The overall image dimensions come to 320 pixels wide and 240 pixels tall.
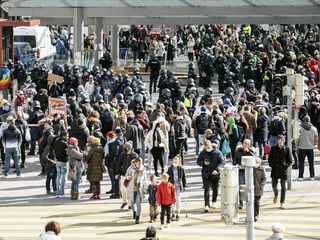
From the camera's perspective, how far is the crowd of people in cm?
2584

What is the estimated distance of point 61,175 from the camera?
90.7 ft

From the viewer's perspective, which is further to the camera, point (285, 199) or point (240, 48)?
point (240, 48)

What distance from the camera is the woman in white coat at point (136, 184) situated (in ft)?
81.6

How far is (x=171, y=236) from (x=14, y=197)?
211 inches

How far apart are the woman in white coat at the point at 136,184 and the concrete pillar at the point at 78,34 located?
65.4ft

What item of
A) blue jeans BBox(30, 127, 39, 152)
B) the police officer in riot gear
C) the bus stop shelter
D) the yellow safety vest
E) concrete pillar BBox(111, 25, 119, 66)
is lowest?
blue jeans BBox(30, 127, 39, 152)

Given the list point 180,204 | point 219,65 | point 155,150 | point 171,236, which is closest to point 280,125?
point 155,150

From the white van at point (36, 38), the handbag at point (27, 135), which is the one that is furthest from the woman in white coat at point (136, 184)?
the white van at point (36, 38)

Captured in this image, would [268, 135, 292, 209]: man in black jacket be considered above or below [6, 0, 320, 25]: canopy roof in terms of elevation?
below

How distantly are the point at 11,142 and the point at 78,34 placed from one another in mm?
16913

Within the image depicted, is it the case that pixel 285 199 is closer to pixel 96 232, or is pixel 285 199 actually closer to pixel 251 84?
pixel 96 232

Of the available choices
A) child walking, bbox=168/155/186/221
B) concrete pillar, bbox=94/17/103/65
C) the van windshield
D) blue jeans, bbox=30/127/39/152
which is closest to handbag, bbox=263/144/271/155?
blue jeans, bbox=30/127/39/152

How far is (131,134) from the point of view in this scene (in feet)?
97.6

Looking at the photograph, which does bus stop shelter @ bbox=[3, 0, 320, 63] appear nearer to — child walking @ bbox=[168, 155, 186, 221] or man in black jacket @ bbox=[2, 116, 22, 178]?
man in black jacket @ bbox=[2, 116, 22, 178]
